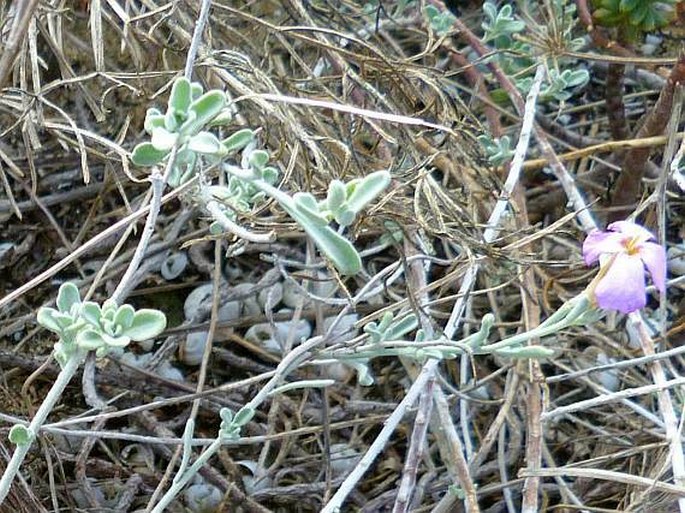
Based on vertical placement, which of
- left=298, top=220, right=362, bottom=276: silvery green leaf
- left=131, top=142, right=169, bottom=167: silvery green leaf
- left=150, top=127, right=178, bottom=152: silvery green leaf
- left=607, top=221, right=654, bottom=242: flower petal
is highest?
left=150, top=127, right=178, bottom=152: silvery green leaf

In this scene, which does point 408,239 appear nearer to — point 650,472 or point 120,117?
point 650,472

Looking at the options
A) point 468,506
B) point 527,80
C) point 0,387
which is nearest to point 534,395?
point 468,506

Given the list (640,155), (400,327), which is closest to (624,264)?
(400,327)

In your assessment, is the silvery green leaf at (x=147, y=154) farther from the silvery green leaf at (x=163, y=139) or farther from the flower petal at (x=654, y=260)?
the flower petal at (x=654, y=260)

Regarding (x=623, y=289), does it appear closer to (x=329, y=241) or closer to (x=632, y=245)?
(x=632, y=245)

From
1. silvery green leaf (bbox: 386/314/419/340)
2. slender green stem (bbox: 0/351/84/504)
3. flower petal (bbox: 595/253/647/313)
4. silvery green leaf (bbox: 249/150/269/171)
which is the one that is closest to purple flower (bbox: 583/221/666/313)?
flower petal (bbox: 595/253/647/313)

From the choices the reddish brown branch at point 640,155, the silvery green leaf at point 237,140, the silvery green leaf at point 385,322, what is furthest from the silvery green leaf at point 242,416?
the reddish brown branch at point 640,155

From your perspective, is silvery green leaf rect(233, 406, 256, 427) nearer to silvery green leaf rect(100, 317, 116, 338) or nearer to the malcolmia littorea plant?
the malcolmia littorea plant
